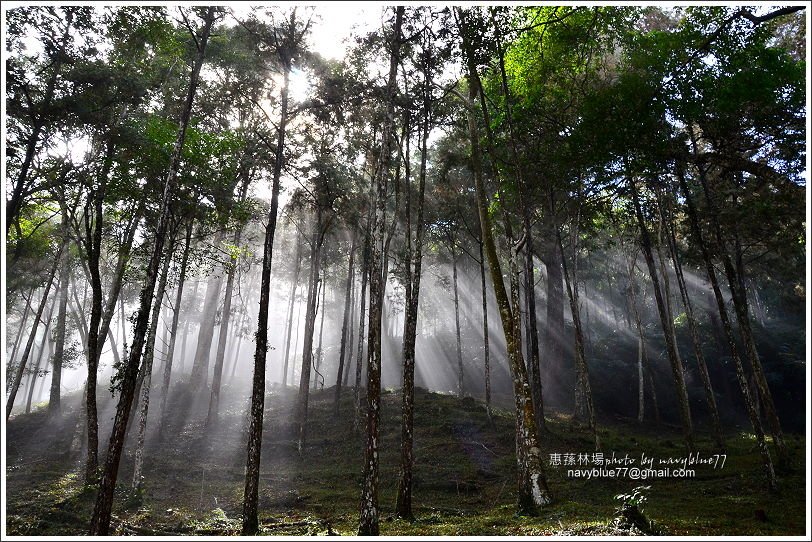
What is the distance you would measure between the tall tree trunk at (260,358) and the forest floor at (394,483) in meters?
1.39

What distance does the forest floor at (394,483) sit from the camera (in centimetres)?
808

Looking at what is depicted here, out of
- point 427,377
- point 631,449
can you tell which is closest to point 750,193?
point 631,449

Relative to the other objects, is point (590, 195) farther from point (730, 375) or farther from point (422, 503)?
point (730, 375)

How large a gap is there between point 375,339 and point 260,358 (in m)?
2.53

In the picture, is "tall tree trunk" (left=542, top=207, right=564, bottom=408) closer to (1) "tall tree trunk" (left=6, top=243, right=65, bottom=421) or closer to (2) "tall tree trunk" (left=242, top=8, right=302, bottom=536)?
(2) "tall tree trunk" (left=242, top=8, right=302, bottom=536)

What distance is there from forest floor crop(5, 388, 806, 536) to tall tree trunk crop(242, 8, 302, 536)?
1.39 meters

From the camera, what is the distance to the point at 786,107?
880cm

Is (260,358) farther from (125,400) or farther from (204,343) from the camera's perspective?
(204,343)

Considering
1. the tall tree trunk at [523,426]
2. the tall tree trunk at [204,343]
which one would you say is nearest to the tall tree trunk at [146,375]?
the tall tree trunk at [523,426]

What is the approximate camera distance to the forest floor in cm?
808

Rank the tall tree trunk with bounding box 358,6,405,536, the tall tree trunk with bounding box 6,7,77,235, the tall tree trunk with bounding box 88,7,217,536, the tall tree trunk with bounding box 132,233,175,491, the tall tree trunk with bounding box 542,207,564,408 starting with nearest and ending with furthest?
the tall tree trunk with bounding box 88,7,217,536 < the tall tree trunk with bounding box 358,6,405,536 < the tall tree trunk with bounding box 6,7,77,235 < the tall tree trunk with bounding box 132,233,175,491 < the tall tree trunk with bounding box 542,207,564,408

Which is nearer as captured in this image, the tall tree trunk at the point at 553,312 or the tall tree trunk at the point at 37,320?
the tall tree trunk at the point at 37,320

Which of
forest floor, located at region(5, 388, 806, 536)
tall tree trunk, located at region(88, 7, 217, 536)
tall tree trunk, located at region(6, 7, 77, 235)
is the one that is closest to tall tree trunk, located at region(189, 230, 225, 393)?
forest floor, located at region(5, 388, 806, 536)

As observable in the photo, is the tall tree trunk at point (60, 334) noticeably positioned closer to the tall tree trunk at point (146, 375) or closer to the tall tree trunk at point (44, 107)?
the tall tree trunk at point (146, 375)
